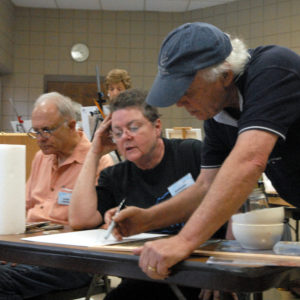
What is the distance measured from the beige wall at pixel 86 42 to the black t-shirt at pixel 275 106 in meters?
5.64

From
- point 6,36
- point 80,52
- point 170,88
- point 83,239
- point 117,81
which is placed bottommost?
point 83,239

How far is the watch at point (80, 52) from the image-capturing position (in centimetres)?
711

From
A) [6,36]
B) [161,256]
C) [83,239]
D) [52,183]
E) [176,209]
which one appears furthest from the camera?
[6,36]

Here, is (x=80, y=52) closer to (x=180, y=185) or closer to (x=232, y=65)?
(x=180, y=185)

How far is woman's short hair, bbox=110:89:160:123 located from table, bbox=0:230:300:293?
2.47 feet

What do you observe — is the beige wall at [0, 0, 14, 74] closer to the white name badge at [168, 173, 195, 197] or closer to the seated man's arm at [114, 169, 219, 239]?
the white name badge at [168, 173, 195, 197]

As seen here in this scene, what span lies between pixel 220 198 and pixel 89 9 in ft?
22.1

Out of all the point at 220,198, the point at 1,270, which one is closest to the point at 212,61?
the point at 220,198

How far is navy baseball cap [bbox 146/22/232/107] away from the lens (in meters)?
1.07

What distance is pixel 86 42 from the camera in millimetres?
7137

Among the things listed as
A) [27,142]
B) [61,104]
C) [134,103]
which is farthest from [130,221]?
[27,142]

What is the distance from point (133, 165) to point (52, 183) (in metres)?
0.52

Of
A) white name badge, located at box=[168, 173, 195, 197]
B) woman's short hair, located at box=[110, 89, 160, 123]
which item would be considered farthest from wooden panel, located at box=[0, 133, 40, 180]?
white name badge, located at box=[168, 173, 195, 197]

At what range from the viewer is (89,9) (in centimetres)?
714
